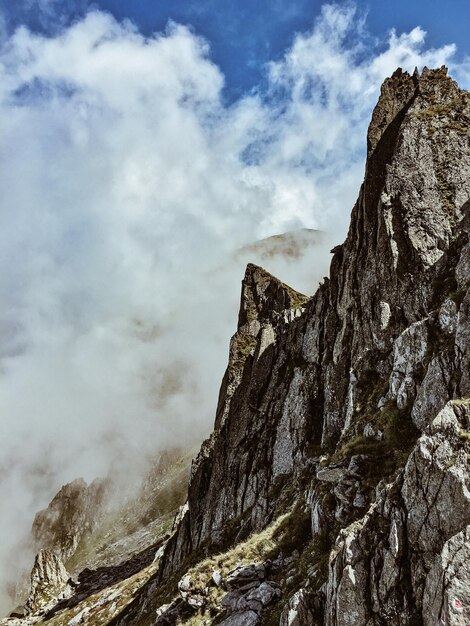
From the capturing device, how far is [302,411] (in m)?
60.2

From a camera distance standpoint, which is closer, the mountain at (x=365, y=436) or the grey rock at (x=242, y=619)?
the mountain at (x=365, y=436)

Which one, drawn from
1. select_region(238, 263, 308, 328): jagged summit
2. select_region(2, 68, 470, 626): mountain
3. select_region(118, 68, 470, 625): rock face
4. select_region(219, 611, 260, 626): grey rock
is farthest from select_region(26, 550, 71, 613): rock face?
select_region(219, 611, 260, 626): grey rock

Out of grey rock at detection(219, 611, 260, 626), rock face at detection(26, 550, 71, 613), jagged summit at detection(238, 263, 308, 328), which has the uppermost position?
jagged summit at detection(238, 263, 308, 328)

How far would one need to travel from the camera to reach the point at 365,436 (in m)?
30.3

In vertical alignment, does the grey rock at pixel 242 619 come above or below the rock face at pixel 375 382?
below

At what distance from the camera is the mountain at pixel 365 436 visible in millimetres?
18469

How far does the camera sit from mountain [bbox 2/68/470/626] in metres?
18.5

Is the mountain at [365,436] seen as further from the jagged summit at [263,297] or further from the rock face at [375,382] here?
the jagged summit at [263,297]

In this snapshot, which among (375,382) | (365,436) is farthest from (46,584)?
(365,436)

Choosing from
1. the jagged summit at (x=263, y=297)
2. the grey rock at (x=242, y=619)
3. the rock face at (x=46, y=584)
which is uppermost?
the jagged summit at (x=263, y=297)

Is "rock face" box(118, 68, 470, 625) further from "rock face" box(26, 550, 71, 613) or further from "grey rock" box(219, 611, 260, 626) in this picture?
"rock face" box(26, 550, 71, 613)

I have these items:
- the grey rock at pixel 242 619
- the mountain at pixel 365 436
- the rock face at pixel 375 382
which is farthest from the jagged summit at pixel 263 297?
the grey rock at pixel 242 619

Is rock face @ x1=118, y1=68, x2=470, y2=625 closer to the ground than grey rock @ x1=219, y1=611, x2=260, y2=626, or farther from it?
farther from it

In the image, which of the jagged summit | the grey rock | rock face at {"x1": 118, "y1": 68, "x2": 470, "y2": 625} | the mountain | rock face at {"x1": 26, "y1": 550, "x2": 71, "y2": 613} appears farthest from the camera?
rock face at {"x1": 26, "y1": 550, "x2": 71, "y2": 613}
